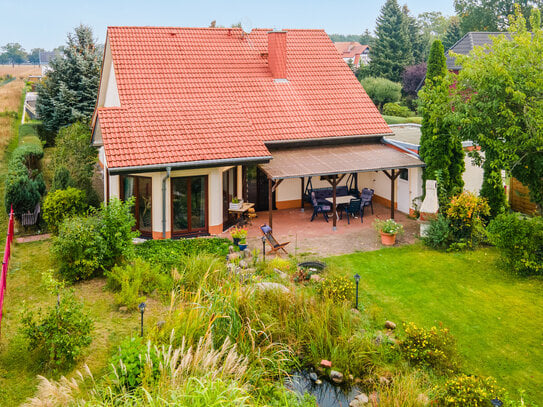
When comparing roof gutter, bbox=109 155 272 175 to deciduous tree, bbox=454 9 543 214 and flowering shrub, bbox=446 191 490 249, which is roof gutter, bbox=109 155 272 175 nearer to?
flowering shrub, bbox=446 191 490 249

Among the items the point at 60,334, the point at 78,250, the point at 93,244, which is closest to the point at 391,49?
the point at 93,244

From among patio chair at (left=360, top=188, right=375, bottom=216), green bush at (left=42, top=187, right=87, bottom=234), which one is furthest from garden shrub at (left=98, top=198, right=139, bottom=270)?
patio chair at (left=360, top=188, right=375, bottom=216)

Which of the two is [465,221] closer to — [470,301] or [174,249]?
[470,301]

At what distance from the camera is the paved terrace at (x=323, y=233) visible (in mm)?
16812

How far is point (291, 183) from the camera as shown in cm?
2159

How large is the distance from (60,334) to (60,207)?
846 centimetres

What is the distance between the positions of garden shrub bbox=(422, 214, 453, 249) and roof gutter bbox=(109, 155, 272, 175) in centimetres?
578

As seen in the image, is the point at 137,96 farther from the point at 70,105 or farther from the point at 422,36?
the point at 422,36

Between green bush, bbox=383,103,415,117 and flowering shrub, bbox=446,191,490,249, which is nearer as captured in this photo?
flowering shrub, bbox=446,191,490,249

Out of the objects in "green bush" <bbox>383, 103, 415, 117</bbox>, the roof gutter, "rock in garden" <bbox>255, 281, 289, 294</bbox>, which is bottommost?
"rock in garden" <bbox>255, 281, 289, 294</bbox>

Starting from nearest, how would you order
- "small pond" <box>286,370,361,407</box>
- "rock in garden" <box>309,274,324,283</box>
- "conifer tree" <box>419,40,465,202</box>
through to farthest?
"small pond" <box>286,370,361,407</box>
"rock in garden" <box>309,274,324,283</box>
"conifer tree" <box>419,40,465,202</box>

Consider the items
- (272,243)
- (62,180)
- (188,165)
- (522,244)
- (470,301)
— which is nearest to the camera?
(470,301)

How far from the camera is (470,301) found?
42.3 feet

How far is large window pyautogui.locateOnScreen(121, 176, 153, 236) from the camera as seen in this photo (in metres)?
17.1
